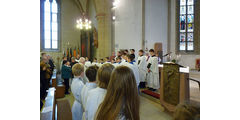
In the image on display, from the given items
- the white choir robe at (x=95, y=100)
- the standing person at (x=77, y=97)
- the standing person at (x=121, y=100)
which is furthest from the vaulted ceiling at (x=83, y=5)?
the standing person at (x=121, y=100)

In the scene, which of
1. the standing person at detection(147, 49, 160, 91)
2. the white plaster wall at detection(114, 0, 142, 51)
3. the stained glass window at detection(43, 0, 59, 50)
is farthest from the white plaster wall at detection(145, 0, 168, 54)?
the stained glass window at detection(43, 0, 59, 50)

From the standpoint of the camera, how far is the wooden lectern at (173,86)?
345 cm

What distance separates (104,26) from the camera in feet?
Answer: 33.4

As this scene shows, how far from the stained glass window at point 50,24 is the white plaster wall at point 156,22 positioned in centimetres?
987

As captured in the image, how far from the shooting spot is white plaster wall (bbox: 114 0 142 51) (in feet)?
31.0

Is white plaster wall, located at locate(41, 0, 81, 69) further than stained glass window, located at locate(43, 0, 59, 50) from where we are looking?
Yes

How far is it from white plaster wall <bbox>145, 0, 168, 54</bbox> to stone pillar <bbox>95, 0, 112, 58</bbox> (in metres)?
2.44

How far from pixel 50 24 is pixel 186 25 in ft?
40.9

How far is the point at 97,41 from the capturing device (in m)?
10.8

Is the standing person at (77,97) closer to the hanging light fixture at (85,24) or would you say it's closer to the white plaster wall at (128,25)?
the hanging light fixture at (85,24)

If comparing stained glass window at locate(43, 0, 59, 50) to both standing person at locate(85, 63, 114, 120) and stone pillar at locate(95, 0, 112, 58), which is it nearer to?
stone pillar at locate(95, 0, 112, 58)
